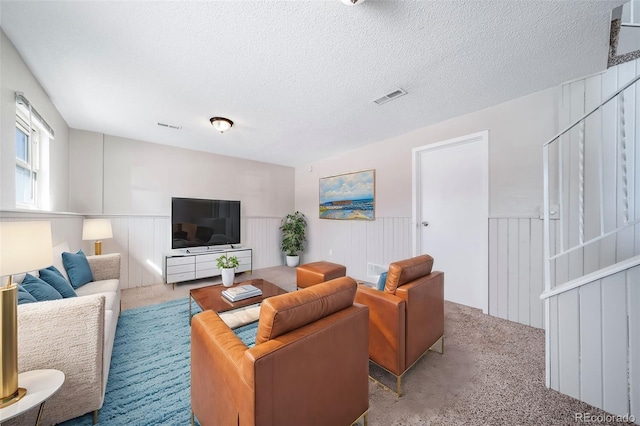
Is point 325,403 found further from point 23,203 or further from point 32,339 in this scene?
point 23,203

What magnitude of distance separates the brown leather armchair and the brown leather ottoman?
1.14 metres

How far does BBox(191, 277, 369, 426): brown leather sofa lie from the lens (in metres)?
0.87

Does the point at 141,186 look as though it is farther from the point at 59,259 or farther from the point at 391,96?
the point at 391,96

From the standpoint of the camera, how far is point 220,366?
100 cm

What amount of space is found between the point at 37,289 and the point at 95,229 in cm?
200

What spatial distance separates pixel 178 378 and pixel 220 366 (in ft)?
3.53

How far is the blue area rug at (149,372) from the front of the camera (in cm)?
138

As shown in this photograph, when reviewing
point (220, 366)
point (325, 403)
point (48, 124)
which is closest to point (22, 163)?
point (48, 124)

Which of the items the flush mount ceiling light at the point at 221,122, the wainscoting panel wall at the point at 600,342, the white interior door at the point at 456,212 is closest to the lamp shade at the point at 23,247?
the flush mount ceiling light at the point at 221,122

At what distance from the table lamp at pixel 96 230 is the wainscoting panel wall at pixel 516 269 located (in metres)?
4.96

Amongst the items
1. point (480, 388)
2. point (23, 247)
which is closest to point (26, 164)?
point (23, 247)

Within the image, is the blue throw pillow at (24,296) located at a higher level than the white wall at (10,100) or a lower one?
lower

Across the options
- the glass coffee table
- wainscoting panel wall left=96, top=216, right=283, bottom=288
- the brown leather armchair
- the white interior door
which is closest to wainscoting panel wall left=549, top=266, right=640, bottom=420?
the brown leather armchair

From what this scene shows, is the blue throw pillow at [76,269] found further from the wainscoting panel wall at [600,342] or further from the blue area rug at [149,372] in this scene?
the wainscoting panel wall at [600,342]
